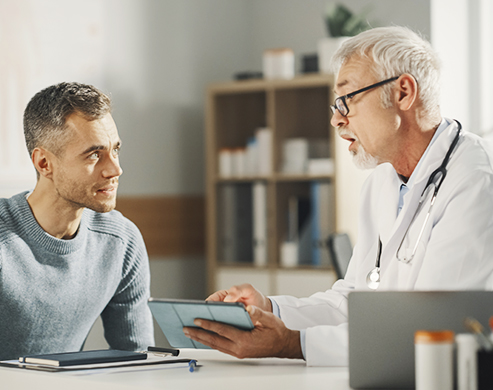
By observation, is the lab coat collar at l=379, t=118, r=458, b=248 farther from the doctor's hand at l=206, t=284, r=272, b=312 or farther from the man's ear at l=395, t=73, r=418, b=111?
the doctor's hand at l=206, t=284, r=272, b=312

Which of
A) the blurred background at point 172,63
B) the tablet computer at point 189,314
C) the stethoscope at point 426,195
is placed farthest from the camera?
the blurred background at point 172,63

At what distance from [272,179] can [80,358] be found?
255 centimetres

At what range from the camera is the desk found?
3.78 feet

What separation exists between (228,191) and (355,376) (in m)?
2.90

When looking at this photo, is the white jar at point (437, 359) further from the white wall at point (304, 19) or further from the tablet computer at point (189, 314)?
the white wall at point (304, 19)

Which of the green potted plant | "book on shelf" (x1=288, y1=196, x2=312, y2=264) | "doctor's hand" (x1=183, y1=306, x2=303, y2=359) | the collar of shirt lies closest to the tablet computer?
"doctor's hand" (x1=183, y1=306, x2=303, y2=359)

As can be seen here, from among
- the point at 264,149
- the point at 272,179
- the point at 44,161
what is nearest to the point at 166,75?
the point at 264,149

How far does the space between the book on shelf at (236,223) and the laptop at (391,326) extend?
2.88 meters

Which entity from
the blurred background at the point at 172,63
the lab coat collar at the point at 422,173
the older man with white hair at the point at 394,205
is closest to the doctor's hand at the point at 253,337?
the older man with white hair at the point at 394,205

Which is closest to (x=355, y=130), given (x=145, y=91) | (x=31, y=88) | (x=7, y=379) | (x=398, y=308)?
(x=398, y=308)

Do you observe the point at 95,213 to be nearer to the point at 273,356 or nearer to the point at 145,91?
the point at 273,356

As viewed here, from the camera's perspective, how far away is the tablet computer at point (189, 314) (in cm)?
129

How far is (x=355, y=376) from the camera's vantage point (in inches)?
43.1

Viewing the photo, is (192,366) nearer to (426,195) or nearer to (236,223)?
(426,195)
